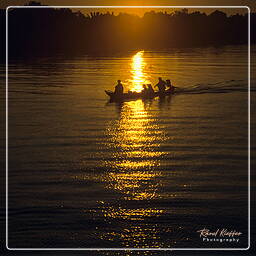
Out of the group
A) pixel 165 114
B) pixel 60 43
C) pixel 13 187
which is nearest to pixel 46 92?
pixel 165 114

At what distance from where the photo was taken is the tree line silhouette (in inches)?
2761

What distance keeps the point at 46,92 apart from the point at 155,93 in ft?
25.2

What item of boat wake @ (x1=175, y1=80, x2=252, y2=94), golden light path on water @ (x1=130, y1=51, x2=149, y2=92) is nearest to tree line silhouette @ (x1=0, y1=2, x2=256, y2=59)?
golden light path on water @ (x1=130, y1=51, x2=149, y2=92)

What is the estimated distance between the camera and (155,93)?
113ft

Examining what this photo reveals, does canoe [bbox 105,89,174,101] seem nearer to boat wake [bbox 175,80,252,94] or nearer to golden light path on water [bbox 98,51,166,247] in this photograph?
golden light path on water [bbox 98,51,166,247]

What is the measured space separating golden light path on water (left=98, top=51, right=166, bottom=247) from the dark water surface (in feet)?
0.11

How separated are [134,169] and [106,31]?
230ft

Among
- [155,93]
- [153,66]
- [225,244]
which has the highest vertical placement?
[153,66]

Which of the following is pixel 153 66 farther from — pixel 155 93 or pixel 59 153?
pixel 59 153

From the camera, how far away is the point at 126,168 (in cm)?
1925

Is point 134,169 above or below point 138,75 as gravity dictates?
below

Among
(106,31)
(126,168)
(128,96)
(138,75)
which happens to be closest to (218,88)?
(128,96)

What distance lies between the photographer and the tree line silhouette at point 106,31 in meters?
70.1

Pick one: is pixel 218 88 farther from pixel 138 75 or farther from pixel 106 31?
pixel 106 31
